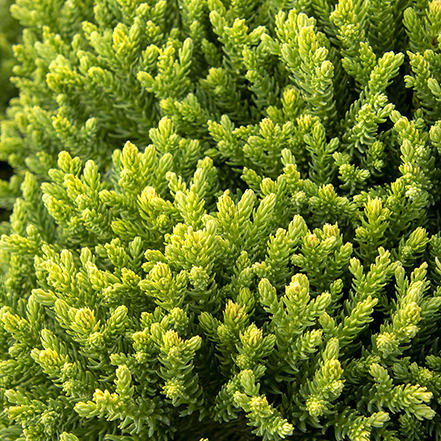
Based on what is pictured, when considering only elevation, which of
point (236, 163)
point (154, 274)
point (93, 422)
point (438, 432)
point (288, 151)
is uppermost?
point (288, 151)

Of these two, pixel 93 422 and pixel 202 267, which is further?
pixel 93 422

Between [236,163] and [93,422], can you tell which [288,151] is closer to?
[236,163]

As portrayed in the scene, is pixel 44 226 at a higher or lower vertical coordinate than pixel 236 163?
lower

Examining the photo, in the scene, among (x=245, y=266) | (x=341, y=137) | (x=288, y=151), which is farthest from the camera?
(x=341, y=137)

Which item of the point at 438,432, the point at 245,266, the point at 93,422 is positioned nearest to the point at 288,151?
the point at 245,266

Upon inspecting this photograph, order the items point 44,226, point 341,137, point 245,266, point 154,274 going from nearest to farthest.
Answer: point 154,274, point 245,266, point 341,137, point 44,226

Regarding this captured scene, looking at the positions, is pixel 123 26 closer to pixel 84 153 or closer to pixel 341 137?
pixel 84 153
